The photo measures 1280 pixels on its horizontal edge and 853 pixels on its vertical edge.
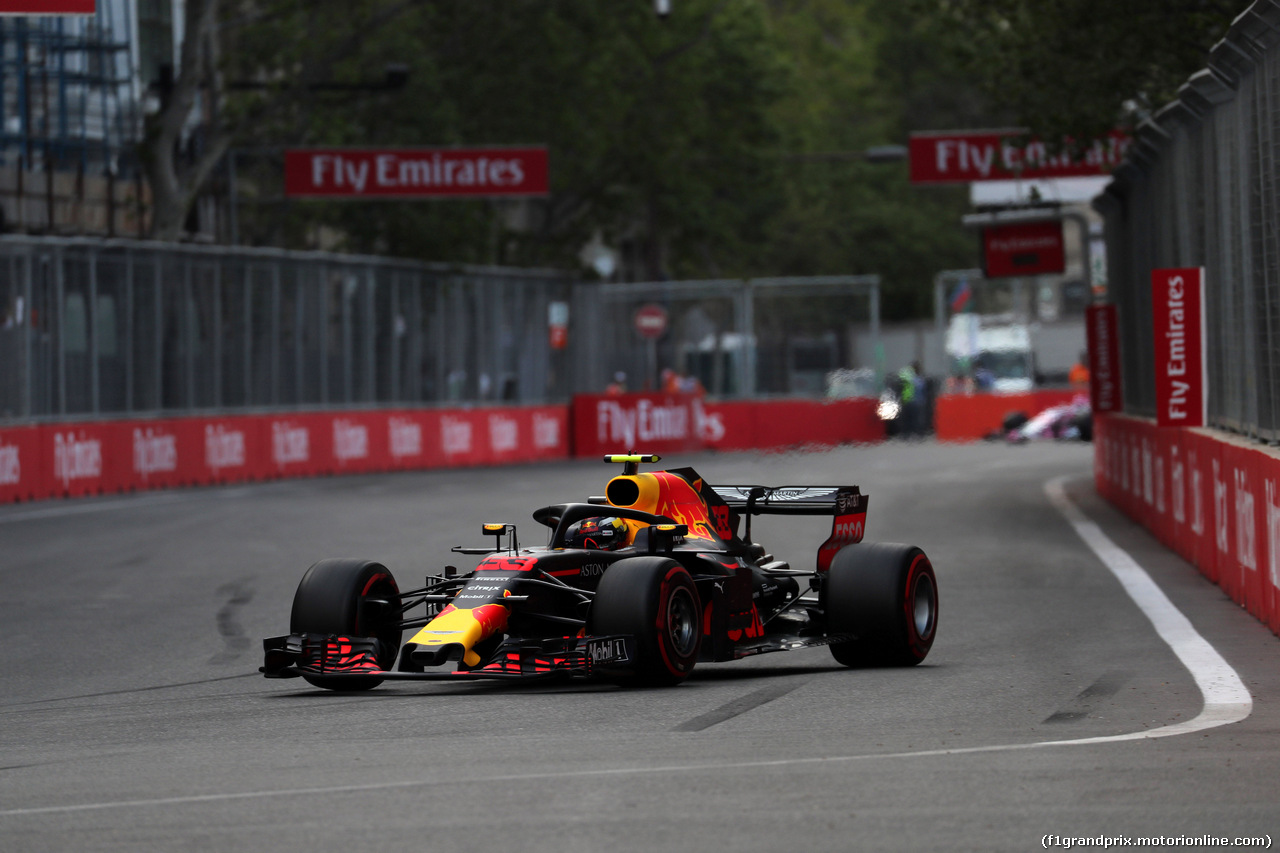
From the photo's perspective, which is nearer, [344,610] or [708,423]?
[344,610]

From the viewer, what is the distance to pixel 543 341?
137ft

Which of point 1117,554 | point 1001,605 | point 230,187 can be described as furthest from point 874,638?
point 230,187

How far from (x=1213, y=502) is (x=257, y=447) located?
66.3 ft

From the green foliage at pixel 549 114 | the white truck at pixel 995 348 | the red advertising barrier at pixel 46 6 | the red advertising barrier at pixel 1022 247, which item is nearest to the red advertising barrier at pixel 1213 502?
the red advertising barrier at pixel 1022 247

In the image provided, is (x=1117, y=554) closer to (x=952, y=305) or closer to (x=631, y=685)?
(x=631, y=685)

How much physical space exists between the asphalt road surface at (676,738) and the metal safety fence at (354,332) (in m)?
13.1

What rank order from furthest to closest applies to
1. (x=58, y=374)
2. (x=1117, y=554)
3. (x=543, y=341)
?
(x=543, y=341), (x=58, y=374), (x=1117, y=554)

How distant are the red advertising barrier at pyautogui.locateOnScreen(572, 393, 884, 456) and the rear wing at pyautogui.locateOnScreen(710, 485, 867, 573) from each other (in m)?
28.7

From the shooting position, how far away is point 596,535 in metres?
9.55

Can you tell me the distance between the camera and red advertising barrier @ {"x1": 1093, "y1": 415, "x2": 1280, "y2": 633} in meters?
10.9

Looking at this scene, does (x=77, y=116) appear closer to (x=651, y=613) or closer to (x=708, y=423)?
(x=708, y=423)

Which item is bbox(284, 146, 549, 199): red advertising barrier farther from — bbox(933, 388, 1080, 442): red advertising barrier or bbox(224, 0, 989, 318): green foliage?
bbox(933, 388, 1080, 442): red advertising barrier

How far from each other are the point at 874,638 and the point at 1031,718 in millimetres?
1859

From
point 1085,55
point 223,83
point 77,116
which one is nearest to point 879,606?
point 1085,55
